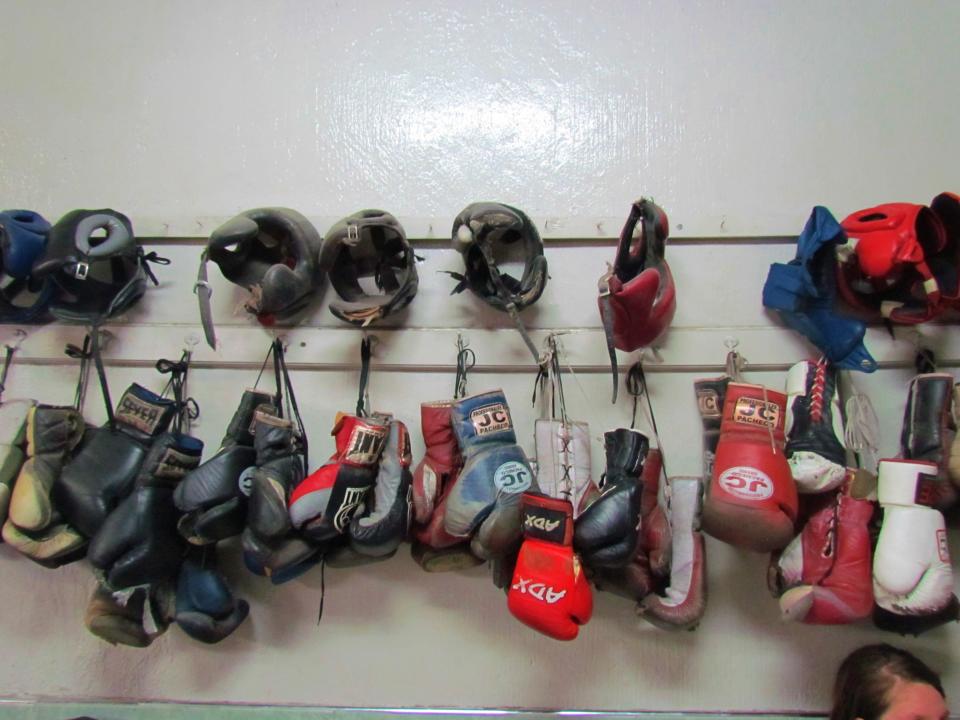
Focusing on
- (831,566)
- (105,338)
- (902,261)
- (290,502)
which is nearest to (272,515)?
(290,502)

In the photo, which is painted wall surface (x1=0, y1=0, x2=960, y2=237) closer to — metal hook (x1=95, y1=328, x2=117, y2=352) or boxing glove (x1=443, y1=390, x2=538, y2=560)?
metal hook (x1=95, y1=328, x2=117, y2=352)

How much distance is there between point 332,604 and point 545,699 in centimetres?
47

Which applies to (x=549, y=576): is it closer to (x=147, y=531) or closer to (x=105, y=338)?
(x=147, y=531)

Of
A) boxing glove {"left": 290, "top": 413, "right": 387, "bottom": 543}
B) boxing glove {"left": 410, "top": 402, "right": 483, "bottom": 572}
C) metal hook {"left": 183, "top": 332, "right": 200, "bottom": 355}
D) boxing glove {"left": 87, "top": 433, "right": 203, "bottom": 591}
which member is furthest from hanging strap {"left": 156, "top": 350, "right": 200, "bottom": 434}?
boxing glove {"left": 410, "top": 402, "right": 483, "bottom": 572}

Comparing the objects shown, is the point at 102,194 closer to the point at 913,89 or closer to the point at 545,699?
the point at 545,699

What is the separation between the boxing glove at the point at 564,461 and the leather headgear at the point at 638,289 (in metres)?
0.11

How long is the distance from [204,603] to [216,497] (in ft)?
0.73

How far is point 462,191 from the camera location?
4.26ft

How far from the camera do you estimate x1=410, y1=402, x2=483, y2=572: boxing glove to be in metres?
1.04

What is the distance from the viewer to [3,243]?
1.16 m

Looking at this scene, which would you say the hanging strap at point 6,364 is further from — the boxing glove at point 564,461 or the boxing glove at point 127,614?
the boxing glove at point 564,461

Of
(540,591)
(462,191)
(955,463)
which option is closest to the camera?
(540,591)

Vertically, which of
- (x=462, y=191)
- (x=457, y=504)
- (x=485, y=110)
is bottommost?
(x=457, y=504)

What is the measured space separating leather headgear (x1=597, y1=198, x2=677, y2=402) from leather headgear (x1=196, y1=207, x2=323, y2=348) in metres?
0.58
